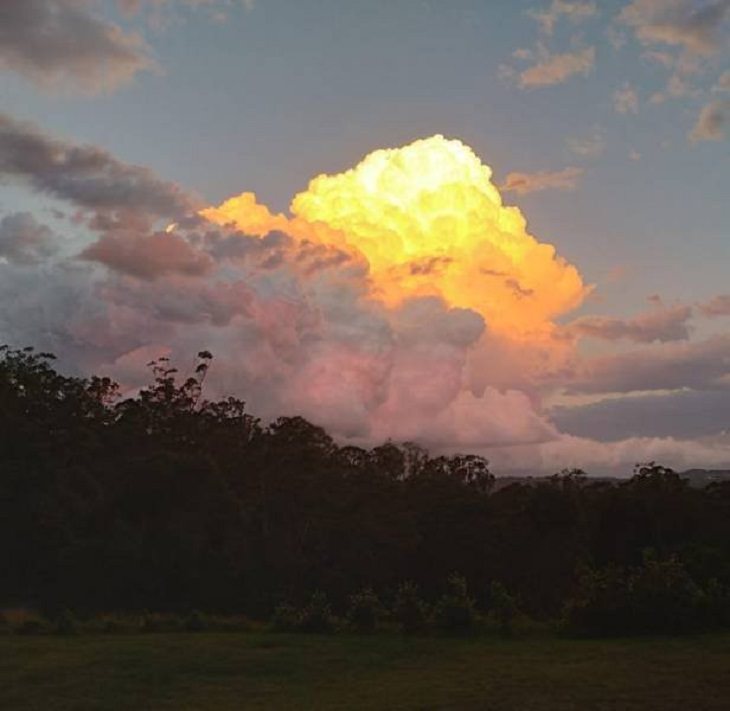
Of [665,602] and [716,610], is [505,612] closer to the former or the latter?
[665,602]

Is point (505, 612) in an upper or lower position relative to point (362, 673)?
upper

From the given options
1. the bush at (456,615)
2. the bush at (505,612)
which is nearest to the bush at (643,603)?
the bush at (505,612)

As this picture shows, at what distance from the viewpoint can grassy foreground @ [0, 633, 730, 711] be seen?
1245 centimetres

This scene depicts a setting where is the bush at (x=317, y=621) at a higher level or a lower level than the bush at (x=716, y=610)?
lower

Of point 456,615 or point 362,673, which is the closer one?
point 362,673

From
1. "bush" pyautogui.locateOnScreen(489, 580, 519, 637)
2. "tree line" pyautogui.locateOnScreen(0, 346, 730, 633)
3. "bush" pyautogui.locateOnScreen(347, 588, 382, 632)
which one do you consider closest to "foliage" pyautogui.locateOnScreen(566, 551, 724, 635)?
"bush" pyautogui.locateOnScreen(489, 580, 519, 637)

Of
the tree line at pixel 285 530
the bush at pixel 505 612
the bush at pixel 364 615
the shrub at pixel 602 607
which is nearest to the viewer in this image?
the shrub at pixel 602 607

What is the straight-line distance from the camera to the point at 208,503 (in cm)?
3688

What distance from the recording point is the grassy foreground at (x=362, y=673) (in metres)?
12.5

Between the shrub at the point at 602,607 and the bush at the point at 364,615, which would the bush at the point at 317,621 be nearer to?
the bush at the point at 364,615

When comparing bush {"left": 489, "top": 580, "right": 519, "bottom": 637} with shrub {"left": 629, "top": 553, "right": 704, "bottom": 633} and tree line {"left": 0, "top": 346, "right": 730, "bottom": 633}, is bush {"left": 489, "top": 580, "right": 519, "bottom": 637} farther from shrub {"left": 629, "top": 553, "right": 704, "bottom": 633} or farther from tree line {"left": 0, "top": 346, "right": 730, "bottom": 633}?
tree line {"left": 0, "top": 346, "right": 730, "bottom": 633}

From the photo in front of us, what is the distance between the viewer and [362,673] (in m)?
15.4

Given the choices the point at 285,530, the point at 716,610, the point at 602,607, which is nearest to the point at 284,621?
the point at 602,607

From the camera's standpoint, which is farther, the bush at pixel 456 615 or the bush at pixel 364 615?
the bush at pixel 364 615
